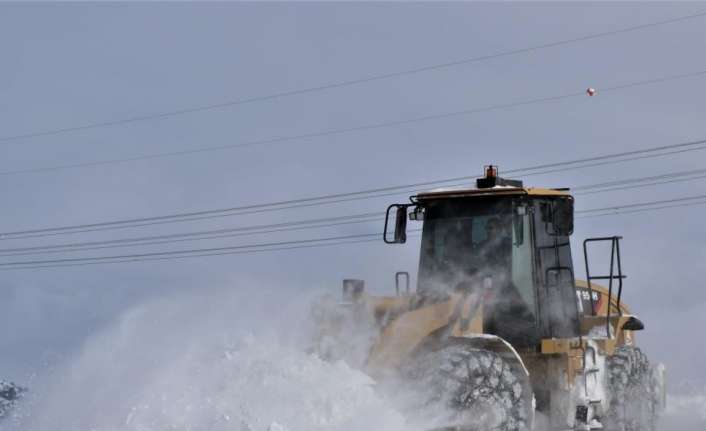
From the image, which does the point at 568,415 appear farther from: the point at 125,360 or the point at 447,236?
the point at 125,360

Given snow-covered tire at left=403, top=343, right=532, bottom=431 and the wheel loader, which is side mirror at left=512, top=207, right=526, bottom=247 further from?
snow-covered tire at left=403, top=343, right=532, bottom=431

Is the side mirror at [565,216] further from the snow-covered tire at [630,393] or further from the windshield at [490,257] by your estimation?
the snow-covered tire at [630,393]

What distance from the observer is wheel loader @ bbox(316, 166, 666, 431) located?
10344 mm

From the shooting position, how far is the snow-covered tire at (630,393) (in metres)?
13.8

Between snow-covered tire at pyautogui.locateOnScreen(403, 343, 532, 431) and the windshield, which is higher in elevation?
the windshield

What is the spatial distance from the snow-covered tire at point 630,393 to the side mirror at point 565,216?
2470mm

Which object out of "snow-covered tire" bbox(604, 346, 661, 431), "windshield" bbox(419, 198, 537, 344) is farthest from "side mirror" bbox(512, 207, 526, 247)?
"snow-covered tire" bbox(604, 346, 661, 431)

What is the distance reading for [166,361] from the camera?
10.5 metres

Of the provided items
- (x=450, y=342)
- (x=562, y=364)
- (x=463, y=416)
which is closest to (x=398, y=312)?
(x=450, y=342)

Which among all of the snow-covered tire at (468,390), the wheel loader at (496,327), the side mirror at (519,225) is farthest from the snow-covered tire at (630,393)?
the snow-covered tire at (468,390)

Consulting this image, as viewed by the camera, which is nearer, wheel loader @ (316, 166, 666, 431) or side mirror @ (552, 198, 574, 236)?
wheel loader @ (316, 166, 666, 431)

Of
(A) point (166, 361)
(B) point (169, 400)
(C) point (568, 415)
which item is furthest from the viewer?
(C) point (568, 415)

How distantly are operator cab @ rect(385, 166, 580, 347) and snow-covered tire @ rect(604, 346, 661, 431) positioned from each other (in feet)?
4.46

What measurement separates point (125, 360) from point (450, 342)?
10.4 ft
